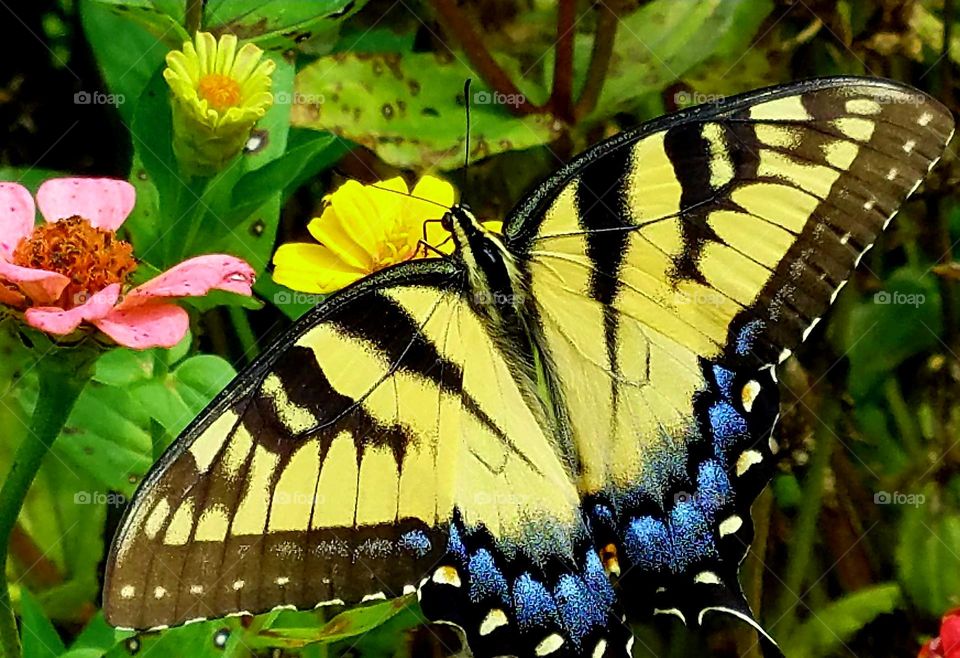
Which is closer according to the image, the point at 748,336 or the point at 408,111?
the point at 748,336

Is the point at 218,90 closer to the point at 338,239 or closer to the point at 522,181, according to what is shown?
the point at 338,239

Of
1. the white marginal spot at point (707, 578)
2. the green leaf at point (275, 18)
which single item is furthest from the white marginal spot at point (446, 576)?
the green leaf at point (275, 18)

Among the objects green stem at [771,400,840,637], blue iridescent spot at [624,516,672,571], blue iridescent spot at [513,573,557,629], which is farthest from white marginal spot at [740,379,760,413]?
green stem at [771,400,840,637]

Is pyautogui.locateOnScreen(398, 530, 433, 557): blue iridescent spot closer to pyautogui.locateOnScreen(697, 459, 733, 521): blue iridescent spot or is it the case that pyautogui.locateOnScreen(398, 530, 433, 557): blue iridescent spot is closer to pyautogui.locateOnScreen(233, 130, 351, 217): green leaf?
pyautogui.locateOnScreen(697, 459, 733, 521): blue iridescent spot

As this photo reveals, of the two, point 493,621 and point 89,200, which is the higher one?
point 89,200

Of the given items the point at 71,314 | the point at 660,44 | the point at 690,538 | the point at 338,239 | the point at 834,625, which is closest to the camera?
the point at 71,314

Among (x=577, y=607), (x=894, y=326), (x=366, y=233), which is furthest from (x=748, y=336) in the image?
(x=894, y=326)

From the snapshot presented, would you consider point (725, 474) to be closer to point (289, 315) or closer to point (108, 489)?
point (289, 315)
